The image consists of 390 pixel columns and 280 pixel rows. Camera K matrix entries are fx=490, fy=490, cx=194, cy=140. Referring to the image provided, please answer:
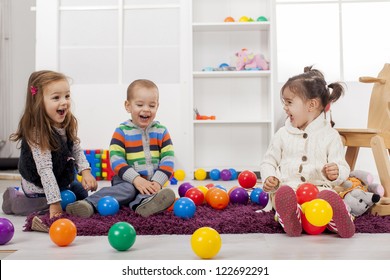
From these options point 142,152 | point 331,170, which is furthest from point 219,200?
point 331,170

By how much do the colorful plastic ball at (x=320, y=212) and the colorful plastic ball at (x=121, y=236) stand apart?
615 mm

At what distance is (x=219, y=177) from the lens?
4.01 meters

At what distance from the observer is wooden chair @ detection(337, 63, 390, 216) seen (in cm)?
218

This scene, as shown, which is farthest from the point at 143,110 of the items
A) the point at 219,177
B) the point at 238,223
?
the point at 219,177

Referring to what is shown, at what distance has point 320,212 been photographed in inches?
65.2

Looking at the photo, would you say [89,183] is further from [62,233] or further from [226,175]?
[226,175]

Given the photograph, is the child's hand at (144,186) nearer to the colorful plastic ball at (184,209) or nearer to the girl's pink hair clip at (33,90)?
the colorful plastic ball at (184,209)

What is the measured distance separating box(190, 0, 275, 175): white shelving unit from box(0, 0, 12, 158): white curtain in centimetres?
219

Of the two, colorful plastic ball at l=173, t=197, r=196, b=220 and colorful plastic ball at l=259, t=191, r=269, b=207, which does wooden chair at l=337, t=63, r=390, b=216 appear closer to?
colorful plastic ball at l=259, t=191, r=269, b=207

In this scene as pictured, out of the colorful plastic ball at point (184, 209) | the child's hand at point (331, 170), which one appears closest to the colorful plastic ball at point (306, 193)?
the child's hand at point (331, 170)

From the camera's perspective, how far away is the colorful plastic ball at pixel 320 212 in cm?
165

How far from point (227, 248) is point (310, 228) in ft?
1.21

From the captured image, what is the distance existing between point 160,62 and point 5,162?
1840 mm
